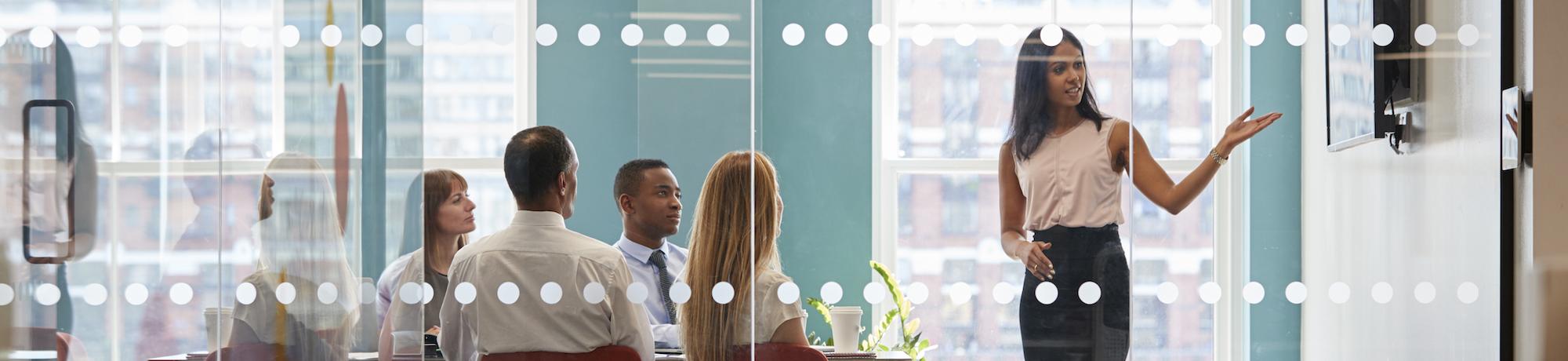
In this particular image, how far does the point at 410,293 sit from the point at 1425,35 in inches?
72.5

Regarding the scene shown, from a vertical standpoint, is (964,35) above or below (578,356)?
above

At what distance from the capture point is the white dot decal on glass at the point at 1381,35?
7.07ft

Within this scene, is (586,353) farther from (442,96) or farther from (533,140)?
(442,96)

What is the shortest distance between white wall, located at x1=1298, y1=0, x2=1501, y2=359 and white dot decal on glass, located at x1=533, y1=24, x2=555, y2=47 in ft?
4.30

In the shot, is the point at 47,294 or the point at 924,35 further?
the point at 47,294

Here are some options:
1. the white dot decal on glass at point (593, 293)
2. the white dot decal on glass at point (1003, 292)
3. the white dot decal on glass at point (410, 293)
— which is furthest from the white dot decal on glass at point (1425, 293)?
the white dot decal on glass at point (410, 293)

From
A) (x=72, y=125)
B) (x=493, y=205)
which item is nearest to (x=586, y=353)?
(x=493, y=205)

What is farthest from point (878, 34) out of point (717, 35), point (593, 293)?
point (593, 293)

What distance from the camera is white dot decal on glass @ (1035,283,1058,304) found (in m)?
2.19

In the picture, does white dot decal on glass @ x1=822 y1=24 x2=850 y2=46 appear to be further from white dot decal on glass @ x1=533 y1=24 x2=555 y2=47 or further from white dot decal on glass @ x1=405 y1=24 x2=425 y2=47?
white dot decal on glass @ x1=405 y1=24 x2=425 y2=47

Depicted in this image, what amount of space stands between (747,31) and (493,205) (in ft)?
1.78

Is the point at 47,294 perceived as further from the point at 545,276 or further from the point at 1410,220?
the point at 1410,220

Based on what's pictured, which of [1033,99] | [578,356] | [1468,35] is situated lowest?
[578,356]

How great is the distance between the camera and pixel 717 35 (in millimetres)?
2184
